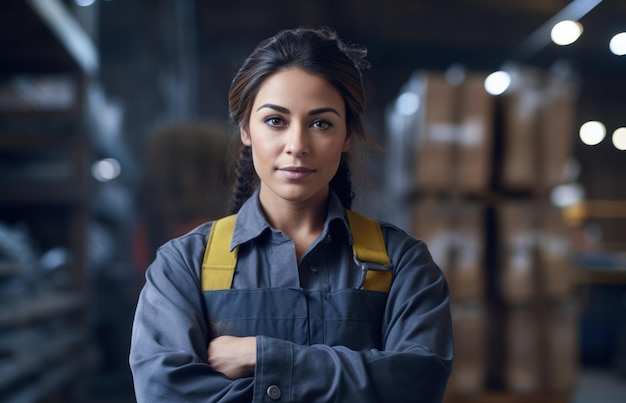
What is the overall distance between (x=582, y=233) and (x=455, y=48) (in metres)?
3.00

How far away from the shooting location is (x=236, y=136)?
1693 millimetres

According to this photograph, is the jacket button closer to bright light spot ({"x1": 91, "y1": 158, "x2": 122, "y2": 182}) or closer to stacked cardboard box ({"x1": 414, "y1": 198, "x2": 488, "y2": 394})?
stacked cardboard box ({"x1": 414, "y1": 198, "x2": 488, "y2": 394})

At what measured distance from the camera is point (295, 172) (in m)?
1.45

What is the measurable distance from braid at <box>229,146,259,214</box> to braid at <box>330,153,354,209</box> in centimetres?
20

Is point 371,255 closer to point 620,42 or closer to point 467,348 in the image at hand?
point 620,42

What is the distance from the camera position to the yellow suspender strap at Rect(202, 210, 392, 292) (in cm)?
148

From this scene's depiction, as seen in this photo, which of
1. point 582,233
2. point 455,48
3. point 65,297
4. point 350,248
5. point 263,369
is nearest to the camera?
point 263,369

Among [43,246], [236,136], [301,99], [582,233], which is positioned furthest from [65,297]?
[582,233]

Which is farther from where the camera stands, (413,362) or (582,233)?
(582,233)

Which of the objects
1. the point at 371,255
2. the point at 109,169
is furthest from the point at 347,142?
the point at 109,169

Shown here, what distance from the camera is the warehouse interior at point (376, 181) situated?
14.1 feet

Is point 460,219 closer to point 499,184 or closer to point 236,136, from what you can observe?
point 499,184

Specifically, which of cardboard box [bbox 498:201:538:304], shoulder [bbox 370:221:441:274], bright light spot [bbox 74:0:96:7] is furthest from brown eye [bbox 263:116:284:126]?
bright light spot [bbox 74:0:96:7]

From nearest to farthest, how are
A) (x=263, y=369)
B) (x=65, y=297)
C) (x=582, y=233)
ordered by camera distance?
(x=263, y=369) < (x=65, y=297) < (x=582, y=233)
